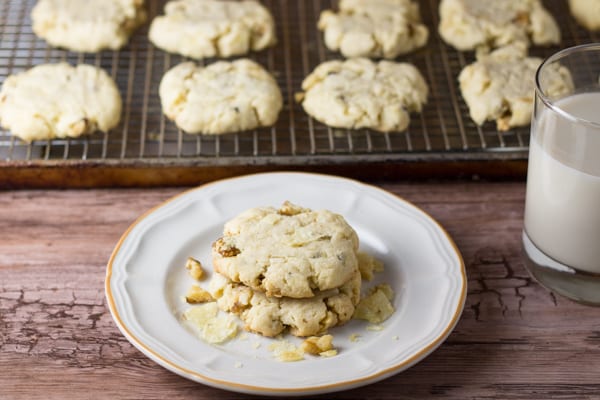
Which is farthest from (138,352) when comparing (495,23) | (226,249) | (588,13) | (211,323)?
(588,13)

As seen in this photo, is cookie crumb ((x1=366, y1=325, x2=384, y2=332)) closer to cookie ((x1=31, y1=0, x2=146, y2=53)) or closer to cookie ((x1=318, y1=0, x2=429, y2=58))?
cookie ((x1=318, y1=0, x2=429, y2=58))

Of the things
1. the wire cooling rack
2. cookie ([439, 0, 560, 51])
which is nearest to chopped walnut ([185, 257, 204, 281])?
the wire cooling rack

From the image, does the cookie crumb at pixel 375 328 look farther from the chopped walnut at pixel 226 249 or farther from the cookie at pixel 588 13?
the cookie at pixel 588 13

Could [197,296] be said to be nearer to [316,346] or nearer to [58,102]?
[316,346]

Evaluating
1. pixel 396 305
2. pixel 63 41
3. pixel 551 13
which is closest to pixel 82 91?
pixel 63 41

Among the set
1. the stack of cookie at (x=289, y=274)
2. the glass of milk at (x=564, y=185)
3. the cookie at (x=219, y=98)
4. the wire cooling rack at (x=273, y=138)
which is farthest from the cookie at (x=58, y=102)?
the glass of milk at (x=564, y=185)

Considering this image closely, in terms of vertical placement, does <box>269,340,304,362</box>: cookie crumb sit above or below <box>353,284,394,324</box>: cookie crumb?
above
